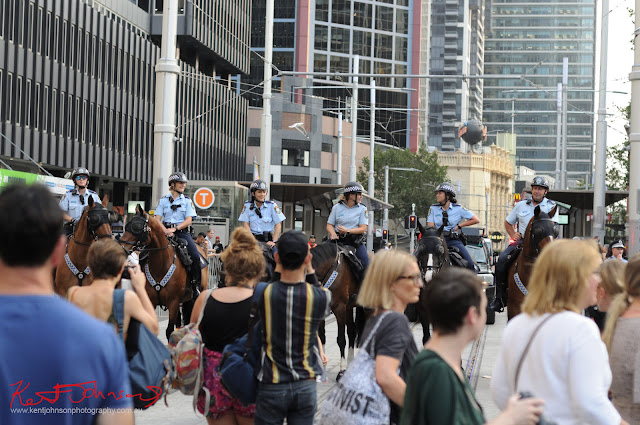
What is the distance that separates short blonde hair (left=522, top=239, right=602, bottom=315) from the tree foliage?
301ft

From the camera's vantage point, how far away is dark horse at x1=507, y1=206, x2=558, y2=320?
1262 cm

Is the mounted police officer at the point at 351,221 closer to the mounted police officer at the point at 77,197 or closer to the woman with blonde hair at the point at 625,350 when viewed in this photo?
the mounted police officer at the point at 77,197

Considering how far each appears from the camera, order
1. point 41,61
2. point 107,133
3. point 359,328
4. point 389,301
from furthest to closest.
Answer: point 107,133 < point 41,61 < point 359,328 < point 389,301

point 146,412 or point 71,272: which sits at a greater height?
point 71,272

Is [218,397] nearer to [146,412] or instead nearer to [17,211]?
[17,211]

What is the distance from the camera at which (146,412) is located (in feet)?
35.0

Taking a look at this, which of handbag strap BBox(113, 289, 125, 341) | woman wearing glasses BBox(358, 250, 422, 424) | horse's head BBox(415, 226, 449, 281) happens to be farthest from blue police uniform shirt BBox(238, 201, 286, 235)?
woman wearing glasses BBox(358, 250, 422, 424)

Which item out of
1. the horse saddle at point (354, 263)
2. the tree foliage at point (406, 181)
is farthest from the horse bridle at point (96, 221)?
the tree foliage at point (406, 181)

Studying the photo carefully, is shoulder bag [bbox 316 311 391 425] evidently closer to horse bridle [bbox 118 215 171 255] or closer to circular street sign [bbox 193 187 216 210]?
horse bridle [bbox 118 215 171 255]

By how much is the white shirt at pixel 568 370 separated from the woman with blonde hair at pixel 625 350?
3.38ft

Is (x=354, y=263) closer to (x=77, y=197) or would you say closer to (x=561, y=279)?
(x=77, y=197)

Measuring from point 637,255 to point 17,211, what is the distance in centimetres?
396

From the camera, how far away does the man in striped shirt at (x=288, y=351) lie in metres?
6.09

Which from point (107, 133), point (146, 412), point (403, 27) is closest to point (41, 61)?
point (107, 133)
